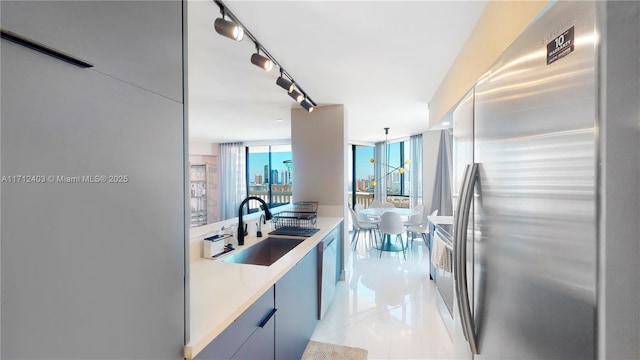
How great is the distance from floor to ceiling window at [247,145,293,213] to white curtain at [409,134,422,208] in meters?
3.51

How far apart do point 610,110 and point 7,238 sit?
41.6 inches

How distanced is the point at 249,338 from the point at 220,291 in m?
0.25

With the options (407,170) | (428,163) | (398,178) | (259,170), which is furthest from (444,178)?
(259,170)

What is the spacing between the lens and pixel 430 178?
17.7 feet

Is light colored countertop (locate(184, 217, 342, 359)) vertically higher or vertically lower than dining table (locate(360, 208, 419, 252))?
higher

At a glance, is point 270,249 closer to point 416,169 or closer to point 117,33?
point 117,33

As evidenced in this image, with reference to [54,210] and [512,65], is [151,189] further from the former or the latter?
[512,65]

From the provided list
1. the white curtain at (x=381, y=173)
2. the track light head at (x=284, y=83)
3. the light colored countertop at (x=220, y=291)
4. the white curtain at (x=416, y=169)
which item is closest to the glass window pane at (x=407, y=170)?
the white curtain at (x=416, y=169)

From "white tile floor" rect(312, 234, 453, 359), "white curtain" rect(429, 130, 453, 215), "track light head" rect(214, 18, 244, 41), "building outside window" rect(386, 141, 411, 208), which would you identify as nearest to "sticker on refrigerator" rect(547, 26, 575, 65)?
"track light head" rect(214, 18, 244, 41)

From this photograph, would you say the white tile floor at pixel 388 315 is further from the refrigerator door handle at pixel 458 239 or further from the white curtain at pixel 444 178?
the white curtain at pixel 444 178

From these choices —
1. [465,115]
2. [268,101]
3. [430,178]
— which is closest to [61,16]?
[465,115]

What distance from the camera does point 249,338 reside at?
1.06 meters

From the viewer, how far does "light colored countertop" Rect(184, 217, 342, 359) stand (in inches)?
32.3

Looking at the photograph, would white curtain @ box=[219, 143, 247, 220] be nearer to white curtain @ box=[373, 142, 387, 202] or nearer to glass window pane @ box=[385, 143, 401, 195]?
white curtain @ box=[373, 142, 387, 202]
